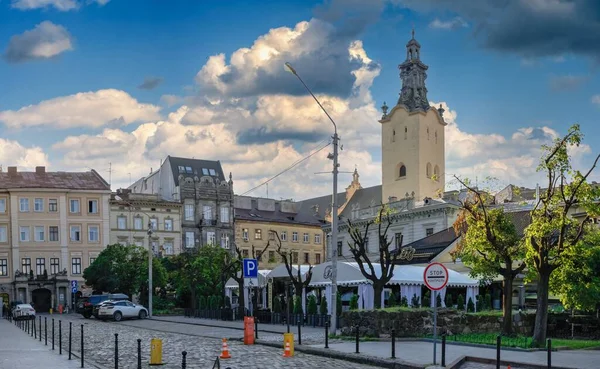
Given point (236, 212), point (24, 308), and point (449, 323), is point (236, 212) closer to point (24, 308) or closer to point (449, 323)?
point (24, 308)

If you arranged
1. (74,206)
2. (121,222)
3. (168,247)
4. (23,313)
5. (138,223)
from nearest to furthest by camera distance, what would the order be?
(23,313) → (74,206) → (121,222) → (138,223) → (168,247)

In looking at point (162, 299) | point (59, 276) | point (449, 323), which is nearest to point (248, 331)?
point (449, 323)

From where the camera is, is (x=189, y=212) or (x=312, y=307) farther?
(x=189, y=212)

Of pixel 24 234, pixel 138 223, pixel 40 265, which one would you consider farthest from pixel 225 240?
pixel 24 234

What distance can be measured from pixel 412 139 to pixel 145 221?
109 feet

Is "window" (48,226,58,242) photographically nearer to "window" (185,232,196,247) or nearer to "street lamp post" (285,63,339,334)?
"window" (185,232,196,247)

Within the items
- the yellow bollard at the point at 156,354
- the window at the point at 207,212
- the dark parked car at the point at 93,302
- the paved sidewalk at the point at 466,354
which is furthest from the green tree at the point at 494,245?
the window at the point at 207,212

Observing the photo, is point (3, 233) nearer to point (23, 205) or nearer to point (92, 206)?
point (23, 205)

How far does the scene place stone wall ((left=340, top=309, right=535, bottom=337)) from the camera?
26.8 meters

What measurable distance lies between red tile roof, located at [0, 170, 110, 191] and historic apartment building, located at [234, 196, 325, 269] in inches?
732

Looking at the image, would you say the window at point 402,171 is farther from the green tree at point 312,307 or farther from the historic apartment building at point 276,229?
the green tree at point 312,307

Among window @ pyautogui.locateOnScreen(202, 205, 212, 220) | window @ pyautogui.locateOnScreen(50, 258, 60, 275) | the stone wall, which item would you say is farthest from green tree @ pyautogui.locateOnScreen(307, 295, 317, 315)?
window @ pyautogui.locateOnScreen(202, 205, 212, 220)

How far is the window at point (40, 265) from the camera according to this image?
78000 millimetres

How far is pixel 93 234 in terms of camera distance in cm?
8125
